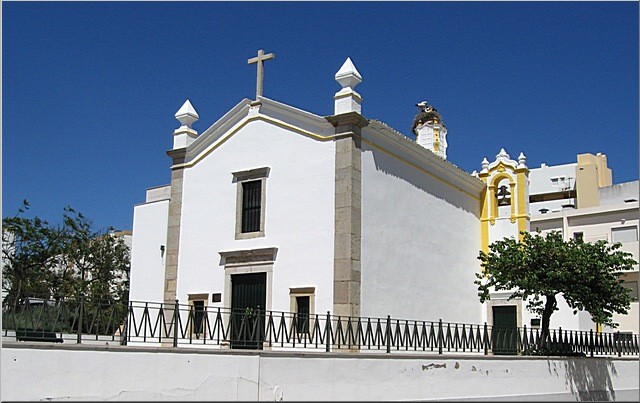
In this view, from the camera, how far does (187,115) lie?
21438 millimetres

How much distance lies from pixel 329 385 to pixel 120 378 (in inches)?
154

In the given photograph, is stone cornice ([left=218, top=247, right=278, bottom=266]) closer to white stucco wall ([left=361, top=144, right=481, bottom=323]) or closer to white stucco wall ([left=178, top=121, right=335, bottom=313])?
white stucco wall ([left=178, top=121, right=335, bottom=313])

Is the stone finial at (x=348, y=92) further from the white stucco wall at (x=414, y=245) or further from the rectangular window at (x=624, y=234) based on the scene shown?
the rectangular window at (x=624, y=234)

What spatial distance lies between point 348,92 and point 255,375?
831 cm

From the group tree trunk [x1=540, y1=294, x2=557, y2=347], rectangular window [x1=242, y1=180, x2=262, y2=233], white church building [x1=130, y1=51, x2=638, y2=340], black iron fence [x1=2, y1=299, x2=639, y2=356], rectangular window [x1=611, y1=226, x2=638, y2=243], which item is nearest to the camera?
black iron fence [x1=2, y1=299, x2=639, y2=356]

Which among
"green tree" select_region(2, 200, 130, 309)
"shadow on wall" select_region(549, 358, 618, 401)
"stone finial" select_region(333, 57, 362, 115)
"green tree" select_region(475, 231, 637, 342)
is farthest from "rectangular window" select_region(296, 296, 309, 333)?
"green tree" select_region(2, 200, 130, 309)

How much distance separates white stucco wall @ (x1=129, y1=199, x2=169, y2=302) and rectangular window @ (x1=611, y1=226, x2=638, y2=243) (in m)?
21.9

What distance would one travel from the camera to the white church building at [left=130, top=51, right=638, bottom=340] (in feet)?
57.9

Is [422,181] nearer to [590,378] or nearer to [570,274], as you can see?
[570,274]

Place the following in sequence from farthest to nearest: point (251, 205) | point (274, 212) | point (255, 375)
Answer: point (251, 205) < point (274, 212) < point (255, 375)

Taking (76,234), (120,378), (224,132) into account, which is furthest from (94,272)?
(120,378)

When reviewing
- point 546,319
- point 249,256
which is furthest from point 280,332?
point 546,319

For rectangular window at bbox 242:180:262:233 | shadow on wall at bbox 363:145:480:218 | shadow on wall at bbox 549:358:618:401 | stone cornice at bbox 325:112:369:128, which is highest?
stone cornice at bbox 325:112:369:128

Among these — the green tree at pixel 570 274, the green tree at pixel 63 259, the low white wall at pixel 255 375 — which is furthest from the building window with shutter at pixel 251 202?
the green tree at pixel 63 259
